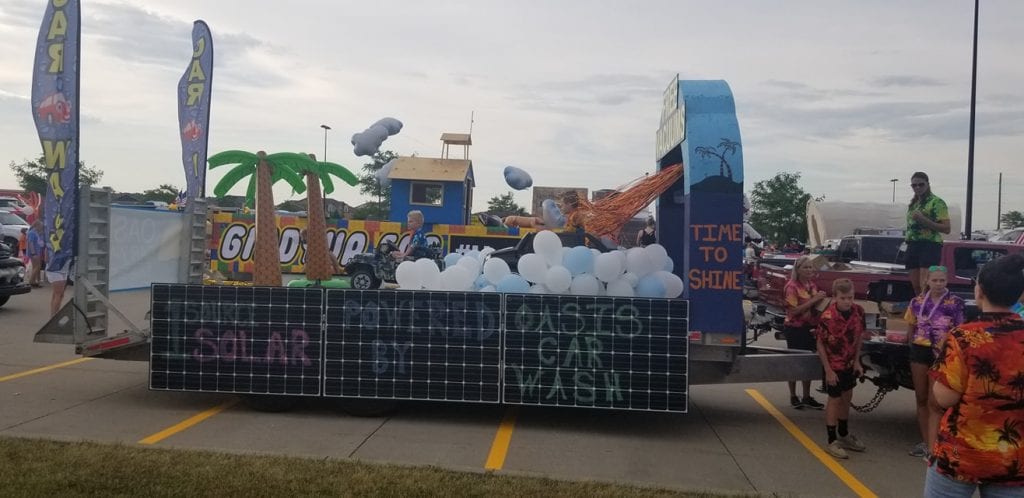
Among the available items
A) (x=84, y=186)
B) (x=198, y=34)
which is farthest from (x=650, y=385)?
(x=198, y=34)

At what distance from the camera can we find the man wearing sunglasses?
7.83 meters

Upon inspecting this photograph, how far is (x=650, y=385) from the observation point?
649 centimetres

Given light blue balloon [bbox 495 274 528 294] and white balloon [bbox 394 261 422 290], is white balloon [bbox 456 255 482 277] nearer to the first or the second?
light blue balloon [bbox 495 274 528 294]

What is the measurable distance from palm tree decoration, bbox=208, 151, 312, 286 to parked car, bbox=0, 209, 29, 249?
19.3 m

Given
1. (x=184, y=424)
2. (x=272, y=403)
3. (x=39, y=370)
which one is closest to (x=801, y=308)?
(x=272, y=403)

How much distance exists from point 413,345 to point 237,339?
1590 mm

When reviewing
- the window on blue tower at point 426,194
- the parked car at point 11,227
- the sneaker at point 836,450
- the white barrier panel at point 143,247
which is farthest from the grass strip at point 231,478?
the parked car at point 11,227

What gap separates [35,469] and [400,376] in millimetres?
2740

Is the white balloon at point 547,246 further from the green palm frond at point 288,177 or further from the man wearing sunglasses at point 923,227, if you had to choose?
the man wearing sunglasses at point 923,227

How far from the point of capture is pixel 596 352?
6.53 metres

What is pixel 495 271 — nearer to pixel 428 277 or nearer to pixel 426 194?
pixel 428 277

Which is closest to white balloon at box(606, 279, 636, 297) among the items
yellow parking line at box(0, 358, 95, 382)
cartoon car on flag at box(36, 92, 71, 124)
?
cartoon car on flag at box(36, 92, 71, 124)

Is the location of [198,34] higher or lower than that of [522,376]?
higher

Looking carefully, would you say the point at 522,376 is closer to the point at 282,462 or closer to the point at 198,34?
the point at 282,462
